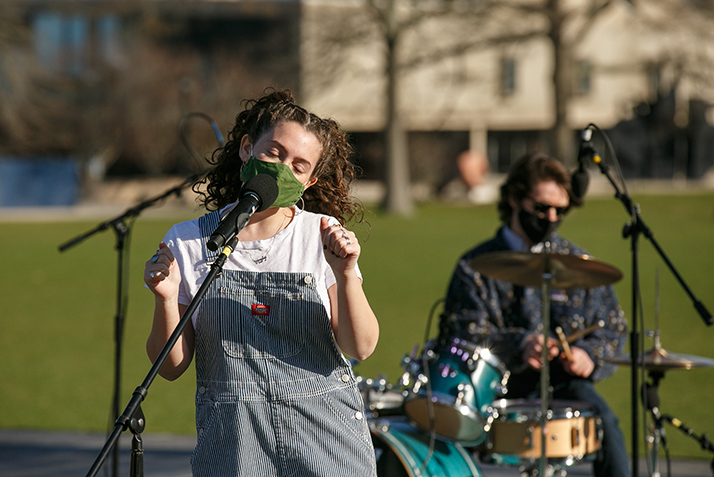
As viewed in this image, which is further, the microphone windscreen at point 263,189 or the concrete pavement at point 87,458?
the concrete pavement at point 87,458

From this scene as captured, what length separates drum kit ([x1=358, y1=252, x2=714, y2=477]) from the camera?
4191mm

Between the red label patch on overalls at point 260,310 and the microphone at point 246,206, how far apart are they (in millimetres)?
358

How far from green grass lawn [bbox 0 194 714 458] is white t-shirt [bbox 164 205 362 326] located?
Result: 255 mm

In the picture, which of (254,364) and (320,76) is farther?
(320,76)

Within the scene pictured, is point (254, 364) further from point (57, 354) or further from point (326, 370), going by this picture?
point (57, 354)

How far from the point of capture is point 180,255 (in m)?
2.72

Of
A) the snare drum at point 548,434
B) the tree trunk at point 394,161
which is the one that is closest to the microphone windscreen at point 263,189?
the snare drum at point 548,434

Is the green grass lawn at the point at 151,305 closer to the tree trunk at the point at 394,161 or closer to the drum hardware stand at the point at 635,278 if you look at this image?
the drum hardware stand at the point at 635,278

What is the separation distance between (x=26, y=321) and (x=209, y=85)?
3342cm

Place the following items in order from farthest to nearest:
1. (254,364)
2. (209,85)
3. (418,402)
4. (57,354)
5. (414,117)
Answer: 1. (209,85)
2. (414,117)
3. (57,354)
4. (418,402)
5. (254,364)

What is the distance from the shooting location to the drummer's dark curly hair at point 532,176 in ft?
16.1

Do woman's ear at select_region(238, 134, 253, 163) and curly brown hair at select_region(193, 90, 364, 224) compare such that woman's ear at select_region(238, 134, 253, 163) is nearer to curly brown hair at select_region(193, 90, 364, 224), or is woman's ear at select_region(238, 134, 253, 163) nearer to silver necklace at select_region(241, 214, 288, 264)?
curly brown hair at select_region(193, 90, 364, 224)

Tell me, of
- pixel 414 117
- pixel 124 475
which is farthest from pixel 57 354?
pixel 414 117

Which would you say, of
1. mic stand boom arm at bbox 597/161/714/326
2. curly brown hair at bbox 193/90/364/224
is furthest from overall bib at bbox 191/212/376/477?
mic stand boom arm at bbox 597/161/714/326
